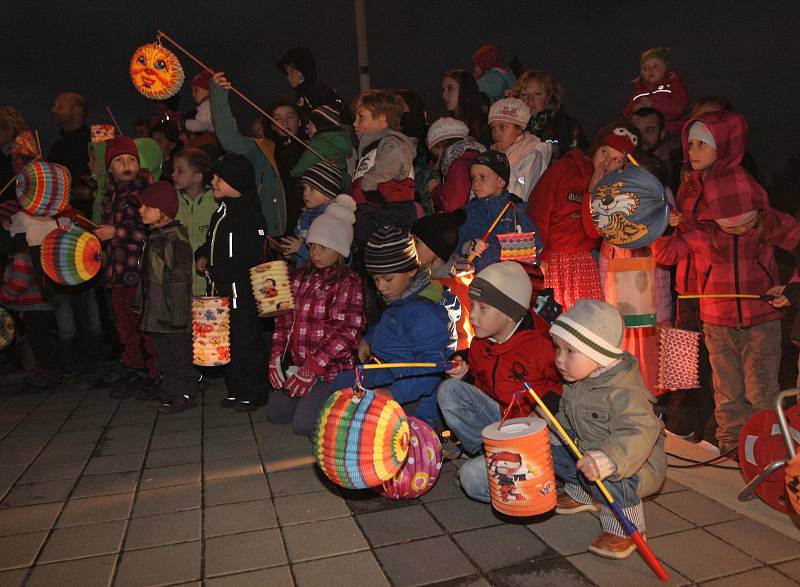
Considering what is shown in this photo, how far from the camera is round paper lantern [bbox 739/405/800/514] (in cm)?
329

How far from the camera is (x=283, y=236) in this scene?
20.5ft

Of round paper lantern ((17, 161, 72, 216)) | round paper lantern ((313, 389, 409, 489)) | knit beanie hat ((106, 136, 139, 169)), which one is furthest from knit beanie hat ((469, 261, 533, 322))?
round paper lantern ((17, 161, 72, 216))

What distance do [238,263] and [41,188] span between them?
7.37ft

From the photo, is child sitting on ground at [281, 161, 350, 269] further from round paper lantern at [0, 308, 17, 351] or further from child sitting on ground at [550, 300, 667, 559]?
round paper lantern at [0, 308, 17, 351]

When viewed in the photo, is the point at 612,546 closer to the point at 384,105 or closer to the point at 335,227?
the point at 335,227

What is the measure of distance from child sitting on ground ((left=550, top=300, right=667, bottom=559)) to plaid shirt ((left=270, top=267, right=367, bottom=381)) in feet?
6.95

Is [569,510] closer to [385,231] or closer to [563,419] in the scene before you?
[563,419]

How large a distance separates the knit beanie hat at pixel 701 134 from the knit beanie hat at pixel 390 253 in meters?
2.14

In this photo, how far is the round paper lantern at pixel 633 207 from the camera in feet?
13.4

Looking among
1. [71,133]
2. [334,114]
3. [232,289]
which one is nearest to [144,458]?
[232,289]

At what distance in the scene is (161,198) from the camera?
5773 mm

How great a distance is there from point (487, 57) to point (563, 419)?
17.1 ft

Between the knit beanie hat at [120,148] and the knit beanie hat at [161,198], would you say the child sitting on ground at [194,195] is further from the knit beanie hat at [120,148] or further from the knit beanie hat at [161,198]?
the knit beanie hat at [120,148]

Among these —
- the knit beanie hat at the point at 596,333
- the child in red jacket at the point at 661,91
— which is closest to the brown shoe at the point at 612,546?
the knit beanie hat at the point at 596,333
